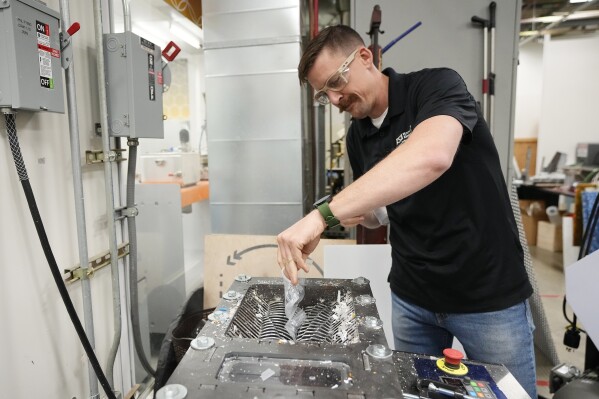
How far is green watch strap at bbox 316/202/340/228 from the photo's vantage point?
0.74 metres

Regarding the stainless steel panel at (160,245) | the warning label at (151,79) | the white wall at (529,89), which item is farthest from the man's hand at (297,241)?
the white wall at (529,89)

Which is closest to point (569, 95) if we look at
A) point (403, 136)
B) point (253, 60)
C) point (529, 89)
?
point (529, 89)

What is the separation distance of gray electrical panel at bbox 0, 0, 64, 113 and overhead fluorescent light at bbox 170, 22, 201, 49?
8.15ft

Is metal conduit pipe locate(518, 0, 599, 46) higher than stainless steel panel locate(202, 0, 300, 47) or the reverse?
higher

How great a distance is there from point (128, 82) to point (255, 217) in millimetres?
1440

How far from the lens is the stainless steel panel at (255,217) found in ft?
8.66

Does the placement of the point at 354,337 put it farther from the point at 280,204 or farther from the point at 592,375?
the point at 280,204

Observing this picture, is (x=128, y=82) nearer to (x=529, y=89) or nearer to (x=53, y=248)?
(x=53, y=248)

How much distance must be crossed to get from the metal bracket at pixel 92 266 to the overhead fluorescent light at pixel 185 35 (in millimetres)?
2469

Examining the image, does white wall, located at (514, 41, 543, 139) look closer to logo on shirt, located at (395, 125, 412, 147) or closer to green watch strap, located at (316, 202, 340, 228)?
logo on shirt, located at (395, 125, 412, 147)

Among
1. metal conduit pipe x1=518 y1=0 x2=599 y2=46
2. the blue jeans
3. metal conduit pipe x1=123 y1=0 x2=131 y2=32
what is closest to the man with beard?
the blue jeans

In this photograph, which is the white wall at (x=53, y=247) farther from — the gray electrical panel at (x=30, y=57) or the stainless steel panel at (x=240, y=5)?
the stainless steel panel at (x=240, y=5)

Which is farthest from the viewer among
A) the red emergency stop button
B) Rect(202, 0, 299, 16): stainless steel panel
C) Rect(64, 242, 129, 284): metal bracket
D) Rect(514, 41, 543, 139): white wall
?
Rect(514, 41, 543, 139): white wall

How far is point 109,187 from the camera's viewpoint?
1.42 meters
